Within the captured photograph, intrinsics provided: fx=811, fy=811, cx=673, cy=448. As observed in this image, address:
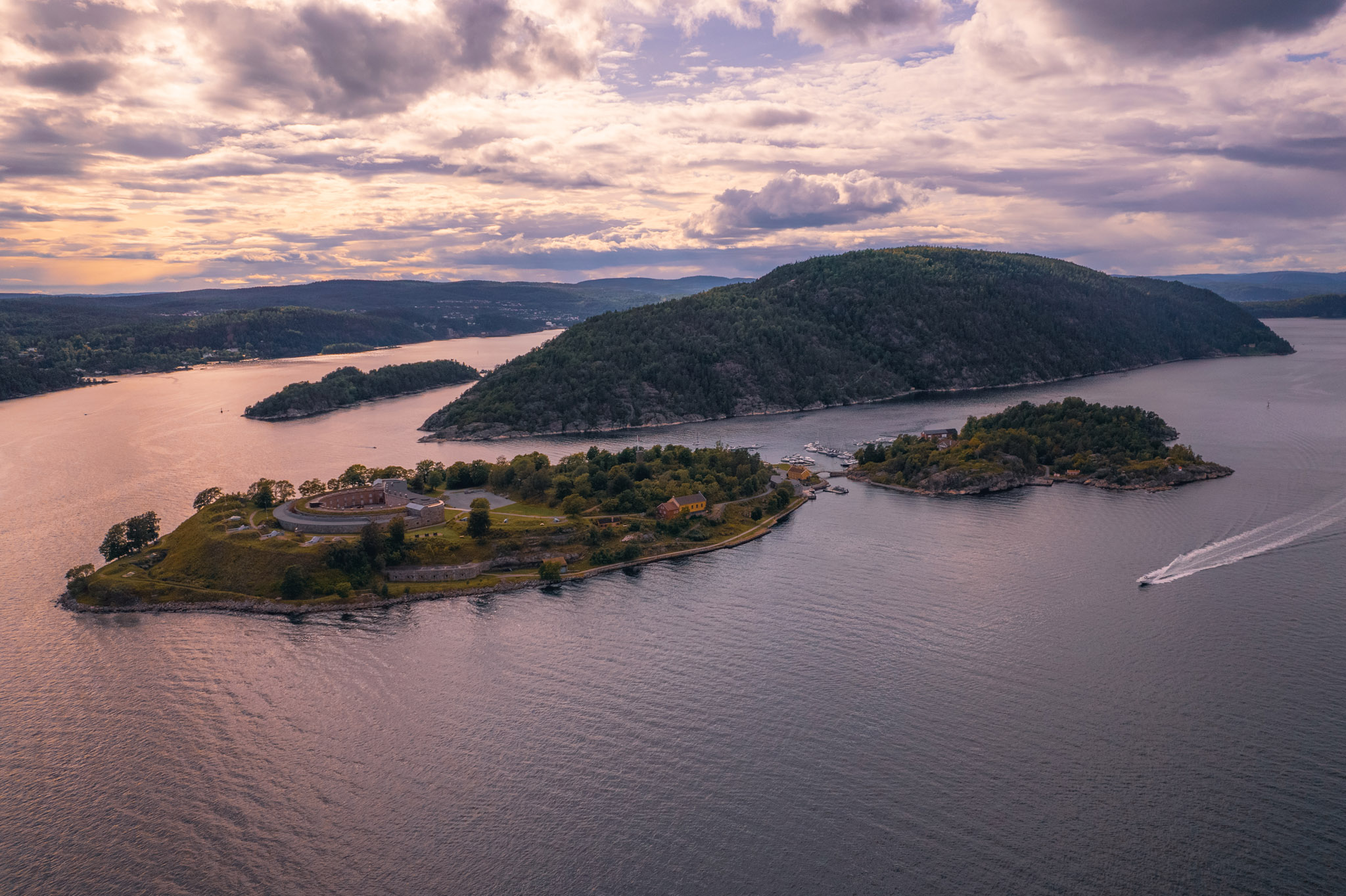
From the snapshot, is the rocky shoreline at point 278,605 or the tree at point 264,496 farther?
the tree at point 264,496

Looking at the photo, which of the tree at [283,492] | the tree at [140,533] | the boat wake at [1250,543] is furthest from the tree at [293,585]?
the boat wake at [1250,543]

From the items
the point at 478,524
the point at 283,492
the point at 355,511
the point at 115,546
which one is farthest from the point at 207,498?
the point at 478,524

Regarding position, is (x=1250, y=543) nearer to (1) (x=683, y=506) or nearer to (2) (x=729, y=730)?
(1) (x=683, y=506)

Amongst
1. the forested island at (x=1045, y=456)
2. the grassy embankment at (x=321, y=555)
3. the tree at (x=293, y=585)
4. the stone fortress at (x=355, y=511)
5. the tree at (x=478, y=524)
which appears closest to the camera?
the tree at (x=293, y=585)

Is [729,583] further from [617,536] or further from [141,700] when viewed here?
[141,700]

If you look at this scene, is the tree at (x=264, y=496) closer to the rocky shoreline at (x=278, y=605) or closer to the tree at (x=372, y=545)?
the rocky shoreline at (x=278, y=605)

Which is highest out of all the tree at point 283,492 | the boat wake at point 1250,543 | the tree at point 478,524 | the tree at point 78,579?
the tree at point 283,492
